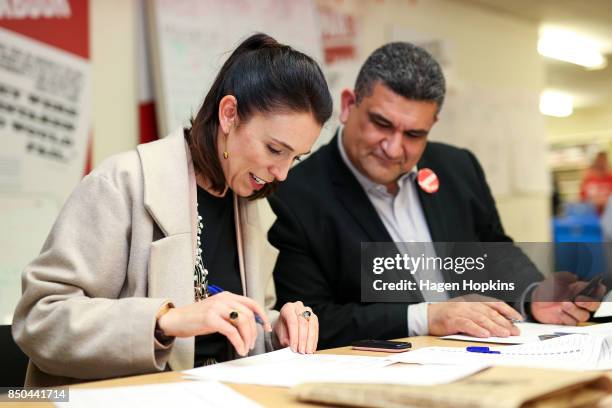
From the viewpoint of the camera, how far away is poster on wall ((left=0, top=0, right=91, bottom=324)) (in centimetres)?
306

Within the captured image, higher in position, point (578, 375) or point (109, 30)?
point (109, 30)

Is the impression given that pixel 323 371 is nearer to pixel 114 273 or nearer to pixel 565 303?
pixel 114 273

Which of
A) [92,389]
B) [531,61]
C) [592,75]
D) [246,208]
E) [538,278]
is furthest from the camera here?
[592,75]

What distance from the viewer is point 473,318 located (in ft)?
5.57

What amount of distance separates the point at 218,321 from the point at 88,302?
0.88 feet

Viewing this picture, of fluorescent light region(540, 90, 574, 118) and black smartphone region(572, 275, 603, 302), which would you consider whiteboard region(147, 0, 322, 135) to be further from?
fluorescent light region(540, 90, 574, 118)

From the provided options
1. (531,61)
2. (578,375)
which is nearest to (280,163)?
(578,375)

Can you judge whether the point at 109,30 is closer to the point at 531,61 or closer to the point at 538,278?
the point at 538,278

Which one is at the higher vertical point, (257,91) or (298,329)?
(257,91)

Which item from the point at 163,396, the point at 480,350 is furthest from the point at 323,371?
the point at 480,350

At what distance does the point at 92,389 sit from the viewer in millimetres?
1068

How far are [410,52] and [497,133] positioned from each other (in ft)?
12.4

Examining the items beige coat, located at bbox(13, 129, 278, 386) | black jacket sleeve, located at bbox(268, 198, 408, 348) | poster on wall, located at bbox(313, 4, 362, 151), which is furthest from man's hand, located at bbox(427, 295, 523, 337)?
poster on wall, located at bbox(313, 4, 362, 151)

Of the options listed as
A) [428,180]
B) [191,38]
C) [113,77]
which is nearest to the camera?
[428,180]
